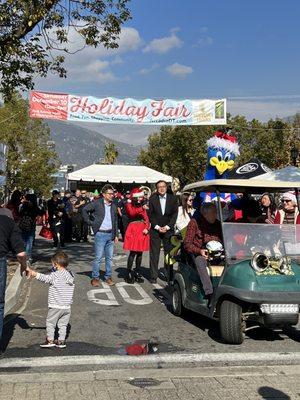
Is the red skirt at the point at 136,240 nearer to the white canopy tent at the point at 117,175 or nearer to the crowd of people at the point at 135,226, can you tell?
the crowd of people at the point at 135,226

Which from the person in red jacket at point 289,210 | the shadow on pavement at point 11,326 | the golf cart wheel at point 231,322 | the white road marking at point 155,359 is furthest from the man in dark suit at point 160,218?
the white road marking at point 155,359

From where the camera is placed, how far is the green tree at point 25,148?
135 ft

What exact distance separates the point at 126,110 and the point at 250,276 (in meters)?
15.0

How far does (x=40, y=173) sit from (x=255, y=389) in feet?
144

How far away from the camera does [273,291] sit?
18.1 feet

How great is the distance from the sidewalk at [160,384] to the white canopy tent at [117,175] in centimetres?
2279

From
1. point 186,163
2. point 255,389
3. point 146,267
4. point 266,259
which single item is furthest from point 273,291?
point 186,163

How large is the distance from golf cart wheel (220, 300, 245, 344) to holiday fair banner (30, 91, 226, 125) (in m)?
14.7

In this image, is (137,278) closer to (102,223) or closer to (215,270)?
(102,223)

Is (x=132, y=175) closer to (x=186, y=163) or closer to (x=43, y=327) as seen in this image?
(x=186, y=163)

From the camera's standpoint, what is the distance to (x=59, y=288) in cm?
575

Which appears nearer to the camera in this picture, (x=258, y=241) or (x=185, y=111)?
(x=258, y=241)

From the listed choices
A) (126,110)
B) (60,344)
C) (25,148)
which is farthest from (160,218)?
(25,148)

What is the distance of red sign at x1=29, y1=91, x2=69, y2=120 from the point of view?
63.7ft
